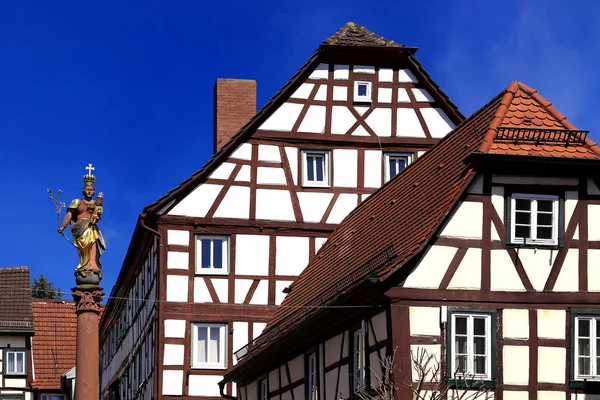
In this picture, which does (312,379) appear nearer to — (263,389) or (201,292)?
(263,389)

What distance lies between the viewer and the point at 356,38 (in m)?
41.5

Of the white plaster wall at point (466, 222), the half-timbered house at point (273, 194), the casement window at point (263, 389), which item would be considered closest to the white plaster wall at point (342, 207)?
the half-timbered house at point (273, 194)

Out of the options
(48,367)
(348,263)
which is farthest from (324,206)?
(48,367)

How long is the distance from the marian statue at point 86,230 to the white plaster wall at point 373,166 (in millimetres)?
11531

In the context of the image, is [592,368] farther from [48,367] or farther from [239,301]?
[48,367]

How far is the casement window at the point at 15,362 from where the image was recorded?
6425 centimetres

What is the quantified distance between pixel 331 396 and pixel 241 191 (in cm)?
1176

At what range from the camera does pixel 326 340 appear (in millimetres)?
30141

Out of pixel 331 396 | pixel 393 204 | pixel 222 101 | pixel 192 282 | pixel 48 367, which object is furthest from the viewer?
pixel 48 367

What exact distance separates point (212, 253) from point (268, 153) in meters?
3.10

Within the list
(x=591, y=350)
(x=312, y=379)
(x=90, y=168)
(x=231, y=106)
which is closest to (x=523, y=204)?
(x=591, y=350)

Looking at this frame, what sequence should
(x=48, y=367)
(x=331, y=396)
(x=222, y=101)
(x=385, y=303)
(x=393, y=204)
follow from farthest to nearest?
(x=48, y=367), (x=222, y=101), (x=393, y=204), (x=331, y=396), (x=385, y=303)

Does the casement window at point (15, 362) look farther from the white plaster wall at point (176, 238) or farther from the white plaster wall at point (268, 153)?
the white plaster wall at point (268, 153)

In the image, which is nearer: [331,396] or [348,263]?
[331,396]
